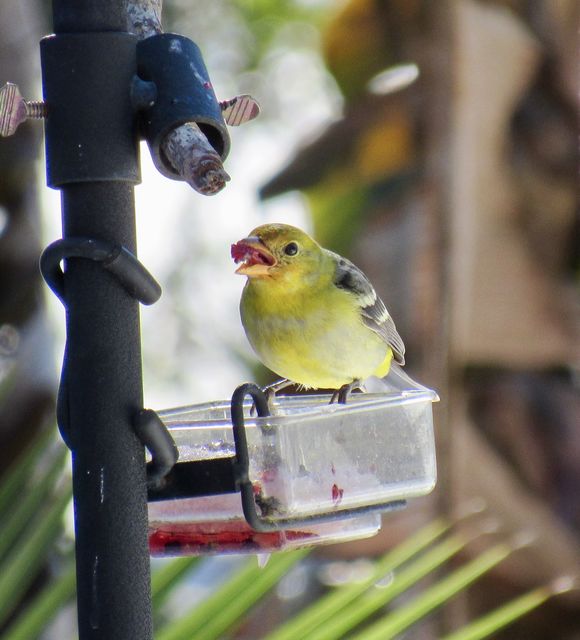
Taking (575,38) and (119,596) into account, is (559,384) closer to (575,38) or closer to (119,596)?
(575,38)

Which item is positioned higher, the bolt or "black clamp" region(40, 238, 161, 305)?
the bolt

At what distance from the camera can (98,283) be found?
175 cm

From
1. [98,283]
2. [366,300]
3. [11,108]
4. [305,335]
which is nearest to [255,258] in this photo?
[305,335]

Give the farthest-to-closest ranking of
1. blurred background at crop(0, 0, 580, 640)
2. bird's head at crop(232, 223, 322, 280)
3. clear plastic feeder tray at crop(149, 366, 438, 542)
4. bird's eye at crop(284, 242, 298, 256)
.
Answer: blurred background at crop(0, 0, 580, 640) → bird's eye at crop(284, 242, 298, 256) → bird's head at crop(232, 223, 322, 280) → clear plastic feeder tray at crop(149, 366, 438, 542)

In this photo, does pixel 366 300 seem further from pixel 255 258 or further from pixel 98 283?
pixel 98 283

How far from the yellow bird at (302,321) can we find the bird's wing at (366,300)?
0.05 m

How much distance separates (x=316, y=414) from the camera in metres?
2.09

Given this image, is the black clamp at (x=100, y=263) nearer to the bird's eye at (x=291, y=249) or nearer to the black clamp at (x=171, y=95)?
the black clamp at (x=171, y=95)

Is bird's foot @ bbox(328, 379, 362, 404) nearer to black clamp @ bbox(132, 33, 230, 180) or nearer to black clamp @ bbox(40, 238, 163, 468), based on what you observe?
black clamp @ bbox(40, 238, 163, 468)

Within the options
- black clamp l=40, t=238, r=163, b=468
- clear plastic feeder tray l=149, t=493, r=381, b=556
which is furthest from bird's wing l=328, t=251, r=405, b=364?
black clamp l=40, t=238, r=163, b=468

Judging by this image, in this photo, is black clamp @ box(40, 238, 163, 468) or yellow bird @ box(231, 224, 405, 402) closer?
black clamp @ box(40, 238, 163, 468)

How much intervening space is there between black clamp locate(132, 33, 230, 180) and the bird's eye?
1382 millimetres

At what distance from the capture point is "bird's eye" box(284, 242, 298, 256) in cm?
313

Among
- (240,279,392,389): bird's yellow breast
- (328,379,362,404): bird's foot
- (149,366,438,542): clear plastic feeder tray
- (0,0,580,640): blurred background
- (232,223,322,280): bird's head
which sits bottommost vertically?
(149,366,438,542): clear plastic feeder tray
